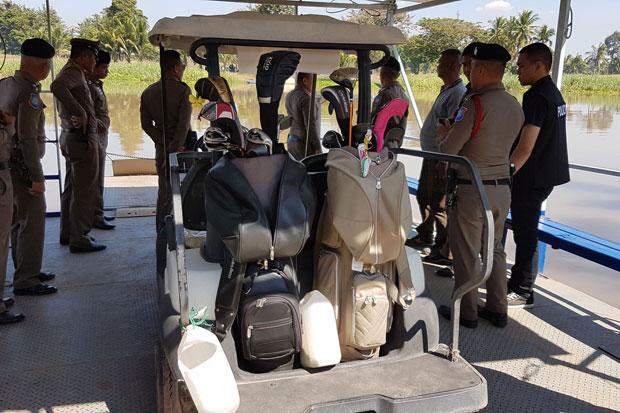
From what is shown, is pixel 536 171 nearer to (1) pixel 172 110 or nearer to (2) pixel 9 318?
(1) pixel 172 110

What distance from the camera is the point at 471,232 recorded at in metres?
3.20

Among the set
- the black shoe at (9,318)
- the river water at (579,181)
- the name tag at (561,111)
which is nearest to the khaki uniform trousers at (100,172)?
the river water at (579,181)

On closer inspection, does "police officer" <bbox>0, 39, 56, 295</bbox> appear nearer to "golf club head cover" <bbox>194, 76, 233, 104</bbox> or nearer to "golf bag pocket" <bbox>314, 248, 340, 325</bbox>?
"golf club head cover" <bbox>194, 76, 233, 104</bbox>

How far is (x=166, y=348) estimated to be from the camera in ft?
6.32

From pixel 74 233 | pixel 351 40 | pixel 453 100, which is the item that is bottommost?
pixel 74 233

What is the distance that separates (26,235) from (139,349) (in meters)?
1.32

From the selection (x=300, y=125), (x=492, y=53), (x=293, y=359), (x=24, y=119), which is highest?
(x=492, y=53)

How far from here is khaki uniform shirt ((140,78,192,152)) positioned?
15.2 ft

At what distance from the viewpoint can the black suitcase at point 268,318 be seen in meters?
1.92

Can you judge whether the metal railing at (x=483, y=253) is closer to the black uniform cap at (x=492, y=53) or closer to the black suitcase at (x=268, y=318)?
the black suitcase at (x=268, y=318)

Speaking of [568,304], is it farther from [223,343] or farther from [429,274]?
[223,343]

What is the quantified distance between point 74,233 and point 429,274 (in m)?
3.04

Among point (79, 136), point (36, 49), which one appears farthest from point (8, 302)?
point (36, 49)

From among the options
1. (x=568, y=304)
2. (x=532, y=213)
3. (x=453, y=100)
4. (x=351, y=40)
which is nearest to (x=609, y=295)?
(x=568, y=304)
